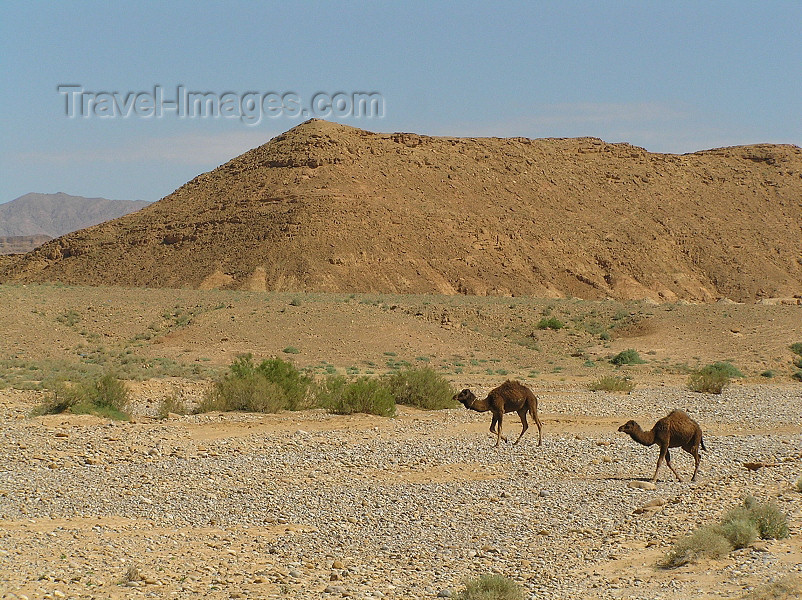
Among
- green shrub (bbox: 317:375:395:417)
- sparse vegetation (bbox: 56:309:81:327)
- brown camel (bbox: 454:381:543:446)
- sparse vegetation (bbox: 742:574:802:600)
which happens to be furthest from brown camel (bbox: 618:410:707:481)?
sparse vegetation (bbox: 56:309:81:327)

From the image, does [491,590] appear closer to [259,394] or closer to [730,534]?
[730,534]

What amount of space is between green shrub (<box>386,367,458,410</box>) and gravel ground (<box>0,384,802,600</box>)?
8.46 ft

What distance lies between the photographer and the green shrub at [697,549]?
9.12 m

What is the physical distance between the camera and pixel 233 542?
410 inches

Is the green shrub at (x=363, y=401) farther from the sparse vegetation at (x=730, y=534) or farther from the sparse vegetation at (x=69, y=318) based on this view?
the sparse vegetation at (x=69, y=318)

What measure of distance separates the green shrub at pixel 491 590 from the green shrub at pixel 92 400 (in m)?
11.8

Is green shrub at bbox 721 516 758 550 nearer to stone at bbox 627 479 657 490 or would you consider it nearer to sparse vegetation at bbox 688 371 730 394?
stone at bbox 627 479 657 490

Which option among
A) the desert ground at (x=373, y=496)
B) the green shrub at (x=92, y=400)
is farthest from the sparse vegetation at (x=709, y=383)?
the green shrub at (x=92, y=400)

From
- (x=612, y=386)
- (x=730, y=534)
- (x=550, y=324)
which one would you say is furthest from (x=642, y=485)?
(x=550, y=324)

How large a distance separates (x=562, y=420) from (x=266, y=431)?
5.93m

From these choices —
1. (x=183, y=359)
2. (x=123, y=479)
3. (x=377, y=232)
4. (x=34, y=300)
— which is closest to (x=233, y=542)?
(x=123, y=479)

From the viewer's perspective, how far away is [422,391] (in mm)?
21469

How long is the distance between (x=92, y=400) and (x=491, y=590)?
13.0 metres

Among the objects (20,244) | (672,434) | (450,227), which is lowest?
(672,434)
